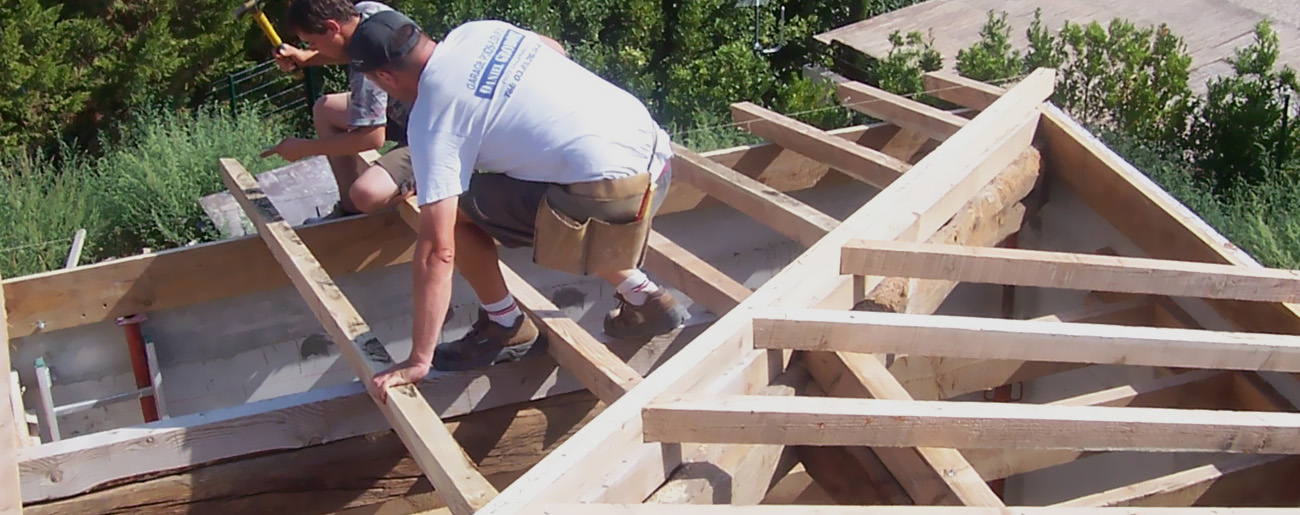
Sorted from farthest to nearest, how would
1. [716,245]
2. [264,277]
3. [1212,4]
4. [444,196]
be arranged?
[1212,4] < [716,245] < [264,277] < [444,196]

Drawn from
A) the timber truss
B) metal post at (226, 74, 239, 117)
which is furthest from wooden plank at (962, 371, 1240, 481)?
metal post at (226, 74, 239, 117)

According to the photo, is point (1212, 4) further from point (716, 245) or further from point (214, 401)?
point (214, 401)

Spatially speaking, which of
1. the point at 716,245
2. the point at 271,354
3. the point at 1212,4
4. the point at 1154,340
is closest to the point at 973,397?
the point at 716,245

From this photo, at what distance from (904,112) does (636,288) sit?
7.20 feet

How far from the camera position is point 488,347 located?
11.6 feet

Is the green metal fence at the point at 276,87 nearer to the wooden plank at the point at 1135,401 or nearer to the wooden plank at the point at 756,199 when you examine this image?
the wooden plank at the point at 756,199

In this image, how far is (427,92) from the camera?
2.97 metres

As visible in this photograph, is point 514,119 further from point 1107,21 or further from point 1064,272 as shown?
point 1107,21

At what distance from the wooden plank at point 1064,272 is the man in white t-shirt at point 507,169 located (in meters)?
0.71

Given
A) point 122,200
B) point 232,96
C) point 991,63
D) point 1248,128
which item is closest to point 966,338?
point 1248,128

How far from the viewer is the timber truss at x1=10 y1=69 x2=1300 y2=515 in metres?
2.59

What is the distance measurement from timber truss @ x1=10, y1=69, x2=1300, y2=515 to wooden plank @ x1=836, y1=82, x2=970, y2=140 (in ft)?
1.23

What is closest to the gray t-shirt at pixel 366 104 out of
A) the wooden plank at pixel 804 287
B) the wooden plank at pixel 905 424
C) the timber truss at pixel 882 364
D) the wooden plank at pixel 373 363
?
the timber truss at pixel 882 364

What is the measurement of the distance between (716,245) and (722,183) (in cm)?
112
